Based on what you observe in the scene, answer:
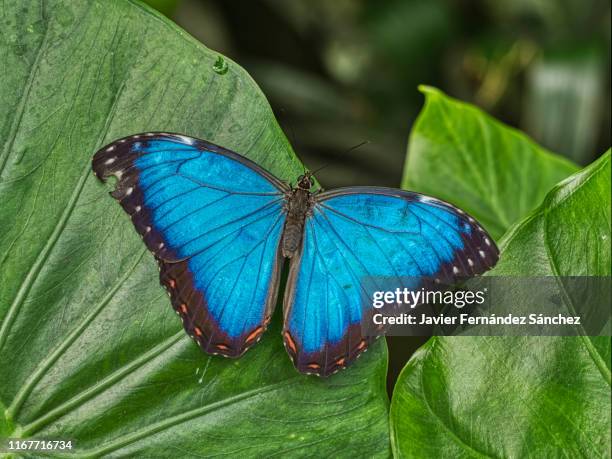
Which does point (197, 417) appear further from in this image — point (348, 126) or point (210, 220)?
point (348, 126)

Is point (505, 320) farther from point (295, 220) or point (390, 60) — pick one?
point (390, 60)

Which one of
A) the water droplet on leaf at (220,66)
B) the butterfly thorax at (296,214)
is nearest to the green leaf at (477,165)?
the butterfly thorax at (296,214)

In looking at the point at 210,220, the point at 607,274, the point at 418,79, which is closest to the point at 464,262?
the point at 607,274

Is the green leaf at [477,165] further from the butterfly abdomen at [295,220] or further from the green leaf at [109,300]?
the green leaf at [109,300]

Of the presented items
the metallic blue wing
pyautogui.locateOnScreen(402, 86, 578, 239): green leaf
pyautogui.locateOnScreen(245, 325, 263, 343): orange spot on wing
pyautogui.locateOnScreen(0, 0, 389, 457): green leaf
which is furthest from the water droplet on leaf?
pyautogui.locateOnScreen(402, 86, 578, 239): green leaf

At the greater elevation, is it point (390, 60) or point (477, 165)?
point (477, 165)

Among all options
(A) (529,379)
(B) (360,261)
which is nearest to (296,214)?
(B) (360,261)

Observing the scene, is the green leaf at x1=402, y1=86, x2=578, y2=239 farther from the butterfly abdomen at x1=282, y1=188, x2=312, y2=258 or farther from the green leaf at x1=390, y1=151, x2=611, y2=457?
the green leaf at x1=390, y1=151, x2=611, y2=457
